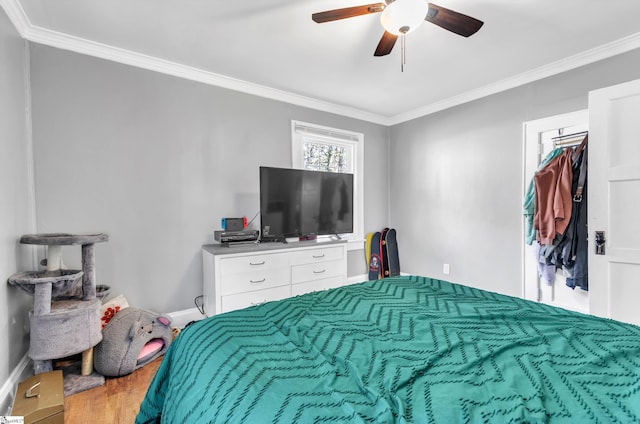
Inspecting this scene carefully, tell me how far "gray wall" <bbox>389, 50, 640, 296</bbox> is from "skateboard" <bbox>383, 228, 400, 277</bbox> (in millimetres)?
170

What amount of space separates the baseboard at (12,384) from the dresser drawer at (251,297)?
4.09 feet

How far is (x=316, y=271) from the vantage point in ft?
10.00

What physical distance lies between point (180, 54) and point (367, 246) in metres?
3.09

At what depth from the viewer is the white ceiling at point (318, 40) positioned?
1.96 meters

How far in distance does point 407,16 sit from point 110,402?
9.12 ft

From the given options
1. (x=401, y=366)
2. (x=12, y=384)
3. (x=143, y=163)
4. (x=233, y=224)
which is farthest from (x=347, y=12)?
(x=12, y=384)

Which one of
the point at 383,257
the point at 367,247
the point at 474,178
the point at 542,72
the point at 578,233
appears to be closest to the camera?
the point at 578,233

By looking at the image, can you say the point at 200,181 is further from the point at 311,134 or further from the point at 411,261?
the point at 411,261

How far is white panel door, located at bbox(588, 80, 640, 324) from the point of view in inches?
78.7

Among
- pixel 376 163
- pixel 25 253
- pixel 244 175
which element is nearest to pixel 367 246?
pixel 376 163

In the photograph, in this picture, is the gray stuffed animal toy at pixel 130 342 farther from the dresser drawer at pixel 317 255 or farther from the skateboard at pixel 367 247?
the skateboard at pixel 367 247

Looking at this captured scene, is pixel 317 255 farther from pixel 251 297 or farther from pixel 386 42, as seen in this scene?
pixel 386 42

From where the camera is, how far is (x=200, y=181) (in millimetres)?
2877

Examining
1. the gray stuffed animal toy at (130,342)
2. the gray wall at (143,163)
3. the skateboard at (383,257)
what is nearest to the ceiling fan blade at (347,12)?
the gray wall at (143,163)
